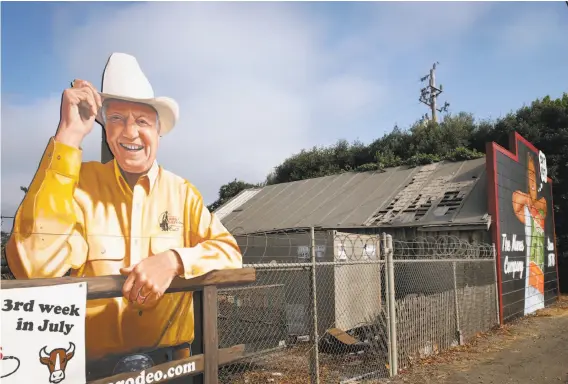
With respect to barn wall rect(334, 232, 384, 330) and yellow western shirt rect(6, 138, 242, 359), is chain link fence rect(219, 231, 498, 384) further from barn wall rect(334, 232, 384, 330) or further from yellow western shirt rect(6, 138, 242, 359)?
yellow western shirt rect(6, 138, 242, 359)

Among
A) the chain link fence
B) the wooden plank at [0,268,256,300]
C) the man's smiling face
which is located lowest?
the chain link fence

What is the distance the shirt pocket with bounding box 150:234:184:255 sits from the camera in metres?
4.27

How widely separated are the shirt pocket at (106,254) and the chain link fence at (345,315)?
4.73 ft

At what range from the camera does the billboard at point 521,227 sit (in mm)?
13133

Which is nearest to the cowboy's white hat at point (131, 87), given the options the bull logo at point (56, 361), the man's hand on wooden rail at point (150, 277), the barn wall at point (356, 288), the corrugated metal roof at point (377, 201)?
the man's hand on wooden rail at point (150, 277)

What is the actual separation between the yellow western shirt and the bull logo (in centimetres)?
30

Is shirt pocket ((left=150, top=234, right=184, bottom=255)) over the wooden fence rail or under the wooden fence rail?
over

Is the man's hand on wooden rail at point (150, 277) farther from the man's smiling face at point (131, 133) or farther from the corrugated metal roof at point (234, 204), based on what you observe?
the corrugated metal roof at point (234, 204)

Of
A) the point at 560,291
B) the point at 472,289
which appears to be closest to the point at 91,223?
the point at 472,289

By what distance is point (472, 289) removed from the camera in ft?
35.0

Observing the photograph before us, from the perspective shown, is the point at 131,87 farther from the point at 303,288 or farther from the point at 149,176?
the point at 303,288

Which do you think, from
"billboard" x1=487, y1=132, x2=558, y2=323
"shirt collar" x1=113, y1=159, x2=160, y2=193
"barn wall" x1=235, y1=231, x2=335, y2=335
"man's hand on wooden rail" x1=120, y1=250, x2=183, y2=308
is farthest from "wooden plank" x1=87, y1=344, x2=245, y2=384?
"billboard" x1=487, y1=132, x2=558, y2=323

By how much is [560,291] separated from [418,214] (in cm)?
847

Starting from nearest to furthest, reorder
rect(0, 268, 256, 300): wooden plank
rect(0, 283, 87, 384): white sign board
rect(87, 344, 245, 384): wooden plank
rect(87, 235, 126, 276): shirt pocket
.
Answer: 1. rect(0, 283, 87, 384): white sign board
2. rect(0, 268, 256, 300): wooden plank
3. rect(87, 344, 245, 384): wooden plank
4. rect(87, 235, 126, 276): shirt pocket
